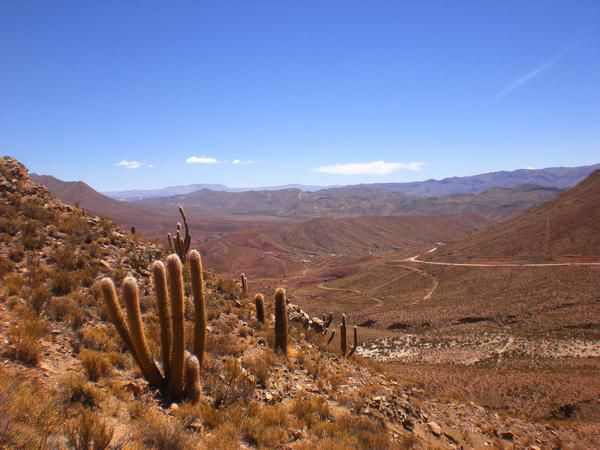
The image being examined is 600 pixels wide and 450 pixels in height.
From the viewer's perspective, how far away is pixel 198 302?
23.9 ft

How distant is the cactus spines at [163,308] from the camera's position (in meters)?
6.50

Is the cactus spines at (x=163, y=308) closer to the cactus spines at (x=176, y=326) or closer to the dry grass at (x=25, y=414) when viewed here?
the cactus spines at (x=176, y=326)

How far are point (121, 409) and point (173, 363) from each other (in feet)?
3.33

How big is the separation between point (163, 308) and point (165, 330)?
1.54 feet

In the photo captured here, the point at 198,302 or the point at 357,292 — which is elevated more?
the point at 198,302

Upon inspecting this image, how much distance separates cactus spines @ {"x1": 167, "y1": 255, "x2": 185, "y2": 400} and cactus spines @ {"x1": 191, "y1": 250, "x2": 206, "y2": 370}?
71 cm

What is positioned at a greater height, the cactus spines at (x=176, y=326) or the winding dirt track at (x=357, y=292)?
the cactus spines at (x=176, y=326)

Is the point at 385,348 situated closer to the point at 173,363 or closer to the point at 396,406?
the point at 396,406

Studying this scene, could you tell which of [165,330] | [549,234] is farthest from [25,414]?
[549,234]

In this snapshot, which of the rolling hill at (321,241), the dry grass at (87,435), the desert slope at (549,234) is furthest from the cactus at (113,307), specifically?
the rolling hill at (321,241)

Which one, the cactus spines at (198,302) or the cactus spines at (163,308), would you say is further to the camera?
the cactus spines at (198,302)

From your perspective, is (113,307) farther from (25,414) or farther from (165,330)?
(25,414)

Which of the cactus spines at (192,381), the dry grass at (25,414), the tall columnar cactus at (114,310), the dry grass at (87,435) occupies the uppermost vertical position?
the tall columnar cactus at (114,310)

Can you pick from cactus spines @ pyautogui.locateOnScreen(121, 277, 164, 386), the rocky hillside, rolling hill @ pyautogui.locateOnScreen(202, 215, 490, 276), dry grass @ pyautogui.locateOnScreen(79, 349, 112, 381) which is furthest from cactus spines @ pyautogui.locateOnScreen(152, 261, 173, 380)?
rolling hill @ pyautogui.locateOnScreen(202, 215, 490, 276)
